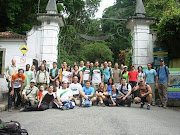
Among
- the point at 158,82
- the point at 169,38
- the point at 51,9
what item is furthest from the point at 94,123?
the point at 51,9

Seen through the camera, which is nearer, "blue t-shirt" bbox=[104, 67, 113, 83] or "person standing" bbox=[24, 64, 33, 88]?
"person standing" bbox=[24, 64, 33, 88]

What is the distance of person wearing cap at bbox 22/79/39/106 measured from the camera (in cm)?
754

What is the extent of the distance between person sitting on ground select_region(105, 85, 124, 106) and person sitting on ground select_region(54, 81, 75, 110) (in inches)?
59.0

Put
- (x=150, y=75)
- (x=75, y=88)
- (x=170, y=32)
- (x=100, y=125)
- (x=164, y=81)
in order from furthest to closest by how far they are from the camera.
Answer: (x=170, y=32), (x=150, y=75), (x=75, y=88), (x=164, y=81), (x=100, y=125)

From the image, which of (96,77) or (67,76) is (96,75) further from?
(67,76)

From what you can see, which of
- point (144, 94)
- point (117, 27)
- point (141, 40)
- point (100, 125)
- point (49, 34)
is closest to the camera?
point (100, 125)

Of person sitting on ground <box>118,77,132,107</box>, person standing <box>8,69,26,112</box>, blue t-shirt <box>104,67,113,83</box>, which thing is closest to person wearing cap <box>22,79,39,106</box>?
person standing <box>8,69,26,112</box>

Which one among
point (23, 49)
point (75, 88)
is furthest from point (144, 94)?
point (23, 49)

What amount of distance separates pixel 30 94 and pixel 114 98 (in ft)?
11.2

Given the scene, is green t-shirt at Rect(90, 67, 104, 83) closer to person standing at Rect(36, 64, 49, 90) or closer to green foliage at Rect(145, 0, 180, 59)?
person standing at Rect(36, 64, 49, 90)

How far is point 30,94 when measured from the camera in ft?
25.2

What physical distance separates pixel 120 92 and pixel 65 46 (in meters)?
15.0

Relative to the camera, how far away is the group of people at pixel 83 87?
757 cm

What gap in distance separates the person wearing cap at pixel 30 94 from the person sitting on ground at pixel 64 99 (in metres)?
0.93
